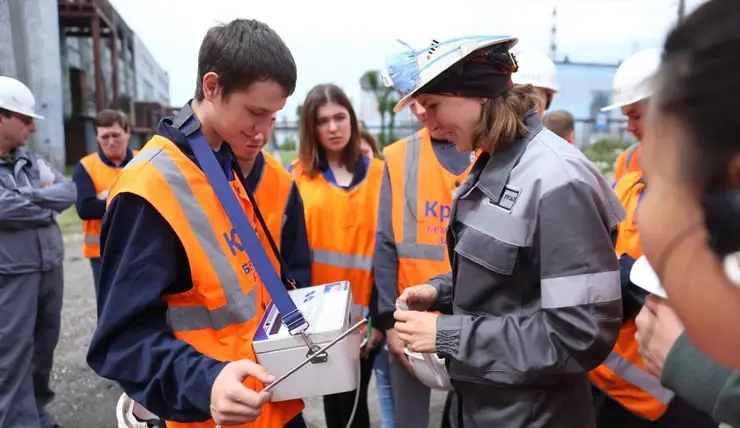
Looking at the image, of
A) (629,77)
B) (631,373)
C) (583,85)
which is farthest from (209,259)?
(583,85)

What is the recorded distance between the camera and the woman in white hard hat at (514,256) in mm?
1311

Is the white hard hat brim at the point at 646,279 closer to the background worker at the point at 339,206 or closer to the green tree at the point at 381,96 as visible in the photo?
the background worker at the point at 339,206

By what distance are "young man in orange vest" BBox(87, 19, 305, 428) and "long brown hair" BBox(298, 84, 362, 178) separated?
166 cm

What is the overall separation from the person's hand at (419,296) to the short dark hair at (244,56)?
2.43 feet

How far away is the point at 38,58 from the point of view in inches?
186

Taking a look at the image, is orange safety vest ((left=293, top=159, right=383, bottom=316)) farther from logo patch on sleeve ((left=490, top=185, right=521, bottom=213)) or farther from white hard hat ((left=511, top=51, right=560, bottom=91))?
logo patch on sleeve ((left=490, top=185, right=521, bottom=213))

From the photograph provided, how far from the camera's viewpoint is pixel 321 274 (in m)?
3.17

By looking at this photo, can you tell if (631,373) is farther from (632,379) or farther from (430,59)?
(430,59)

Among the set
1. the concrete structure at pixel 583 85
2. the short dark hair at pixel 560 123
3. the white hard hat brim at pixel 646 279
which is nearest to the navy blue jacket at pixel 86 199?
the short dark hair at pixel 560 123

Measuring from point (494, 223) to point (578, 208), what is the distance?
212 mm

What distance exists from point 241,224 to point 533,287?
0.83 metres

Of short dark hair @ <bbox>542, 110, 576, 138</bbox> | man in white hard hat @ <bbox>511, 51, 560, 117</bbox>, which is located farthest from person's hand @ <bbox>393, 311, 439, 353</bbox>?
short dark hair @ <bbox>542, 110, 576, 138</bbox>

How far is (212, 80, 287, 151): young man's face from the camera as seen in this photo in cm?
152

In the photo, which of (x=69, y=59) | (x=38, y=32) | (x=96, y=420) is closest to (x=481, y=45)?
(x=96, y=420)
